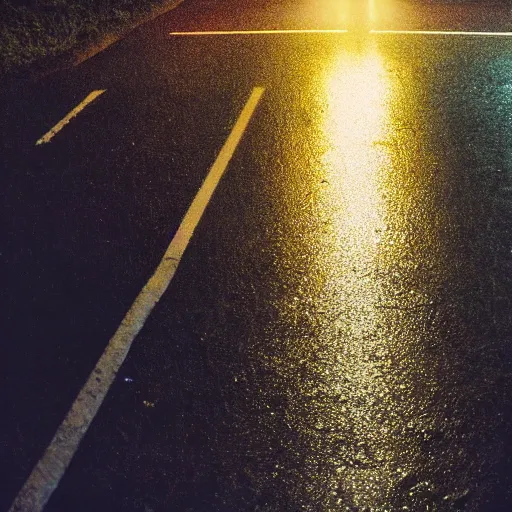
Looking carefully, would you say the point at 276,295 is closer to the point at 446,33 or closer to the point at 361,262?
the point at 361,262

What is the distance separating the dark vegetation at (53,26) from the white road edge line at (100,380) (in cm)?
497

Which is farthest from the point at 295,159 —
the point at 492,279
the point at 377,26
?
the point at 377,26

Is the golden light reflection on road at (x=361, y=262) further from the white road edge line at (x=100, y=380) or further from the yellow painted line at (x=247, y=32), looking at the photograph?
the yellow painted line at (x=247, y=32)

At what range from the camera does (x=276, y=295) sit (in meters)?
3.76

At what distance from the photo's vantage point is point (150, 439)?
2859mm

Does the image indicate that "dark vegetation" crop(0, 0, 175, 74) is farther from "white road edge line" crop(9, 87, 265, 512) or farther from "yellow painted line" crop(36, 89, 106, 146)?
"white road edge line" crop(9, 87, 265, 512)

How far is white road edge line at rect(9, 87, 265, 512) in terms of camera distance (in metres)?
2.68

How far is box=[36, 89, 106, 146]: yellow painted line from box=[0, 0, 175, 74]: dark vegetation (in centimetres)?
164

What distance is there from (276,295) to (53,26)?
25.1 ft

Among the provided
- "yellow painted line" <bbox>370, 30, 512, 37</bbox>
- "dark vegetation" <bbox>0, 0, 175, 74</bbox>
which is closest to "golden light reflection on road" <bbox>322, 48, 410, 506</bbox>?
"yellow painted line" <bbox>370, 30, 512, 37</bbox>

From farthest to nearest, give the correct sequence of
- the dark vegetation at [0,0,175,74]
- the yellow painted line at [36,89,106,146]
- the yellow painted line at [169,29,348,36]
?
the yellow painted line at [169,29,348,36]
the dark vegetation at [0,0,175,74]
the yellow painted line at [36,89,106,146]

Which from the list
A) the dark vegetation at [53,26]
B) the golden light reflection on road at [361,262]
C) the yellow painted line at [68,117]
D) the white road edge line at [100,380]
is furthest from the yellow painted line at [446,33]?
the white road edge line at [100,380]

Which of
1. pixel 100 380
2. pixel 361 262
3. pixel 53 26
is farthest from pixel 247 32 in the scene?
pixel 100 380

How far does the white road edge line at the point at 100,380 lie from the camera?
2.68 m
